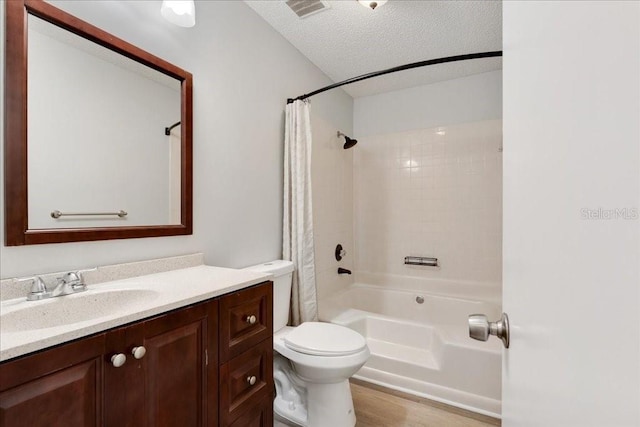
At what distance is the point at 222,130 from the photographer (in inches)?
62.1

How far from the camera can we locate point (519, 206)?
1.59 ft

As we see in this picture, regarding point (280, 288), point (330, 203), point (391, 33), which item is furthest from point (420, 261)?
point (391, 33)

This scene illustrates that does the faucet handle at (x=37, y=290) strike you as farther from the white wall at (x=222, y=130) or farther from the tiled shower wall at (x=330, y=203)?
the tiled shower wall at (x=330, y=203)

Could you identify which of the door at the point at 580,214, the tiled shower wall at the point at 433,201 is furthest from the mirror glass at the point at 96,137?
the tiled shower wall at the point at 433,201

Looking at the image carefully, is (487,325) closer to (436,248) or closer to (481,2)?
(481,2)

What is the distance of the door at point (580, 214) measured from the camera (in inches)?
8.0

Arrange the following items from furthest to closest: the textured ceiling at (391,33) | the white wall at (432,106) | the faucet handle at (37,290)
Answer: the white wall at (432,106), the textured ceiling at (391,33), the faucet handle at (37,290)

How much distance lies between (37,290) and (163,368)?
1.54 feet

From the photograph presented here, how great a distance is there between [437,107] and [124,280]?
2.82 m

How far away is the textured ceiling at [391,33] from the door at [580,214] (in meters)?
1.65

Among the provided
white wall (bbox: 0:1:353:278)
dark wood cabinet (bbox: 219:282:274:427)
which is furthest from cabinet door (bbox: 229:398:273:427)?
white wall (bbox: 0:1:353:278)

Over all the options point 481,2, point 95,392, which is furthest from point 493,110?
point 95,392

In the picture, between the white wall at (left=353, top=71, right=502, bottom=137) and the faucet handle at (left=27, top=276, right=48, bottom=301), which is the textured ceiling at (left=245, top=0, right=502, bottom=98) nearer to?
the white wall at (left=353, top=71, right=502, bottom=137)

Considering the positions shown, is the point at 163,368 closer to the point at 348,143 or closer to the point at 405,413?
the point at 405,413
